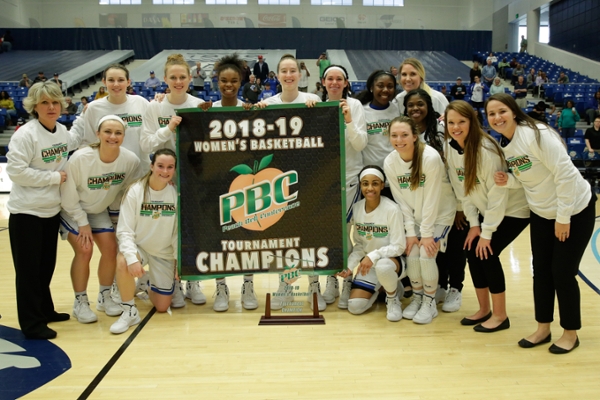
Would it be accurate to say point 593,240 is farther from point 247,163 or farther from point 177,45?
point 177,45

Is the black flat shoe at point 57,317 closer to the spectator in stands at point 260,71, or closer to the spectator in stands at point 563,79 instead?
the spectator in stands at point 260,71

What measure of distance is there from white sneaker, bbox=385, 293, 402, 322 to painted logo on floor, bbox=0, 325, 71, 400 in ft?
7.34

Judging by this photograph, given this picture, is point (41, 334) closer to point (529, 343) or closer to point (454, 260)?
point (454, 260)

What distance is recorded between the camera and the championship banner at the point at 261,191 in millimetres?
4180

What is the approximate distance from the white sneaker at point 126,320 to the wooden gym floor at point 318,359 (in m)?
0.06

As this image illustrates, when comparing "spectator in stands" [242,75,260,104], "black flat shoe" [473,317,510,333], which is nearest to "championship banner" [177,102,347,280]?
"black flat shoe" [473,317,510,333]

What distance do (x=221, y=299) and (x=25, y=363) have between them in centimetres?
151

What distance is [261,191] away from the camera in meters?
4.22

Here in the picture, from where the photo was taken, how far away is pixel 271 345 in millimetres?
3676

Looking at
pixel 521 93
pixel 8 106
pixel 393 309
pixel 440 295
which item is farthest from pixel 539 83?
pixel 8 106

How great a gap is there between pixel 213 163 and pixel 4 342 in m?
1.89

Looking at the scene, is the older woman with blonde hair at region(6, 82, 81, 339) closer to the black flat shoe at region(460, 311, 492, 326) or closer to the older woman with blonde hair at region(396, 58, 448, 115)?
the older woman with blonde hair at region(396, 58, 448, 115)

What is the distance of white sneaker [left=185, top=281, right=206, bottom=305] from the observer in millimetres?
4610

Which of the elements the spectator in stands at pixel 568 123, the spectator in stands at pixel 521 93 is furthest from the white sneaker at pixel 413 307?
the spectator in stands at pixel 521 93
